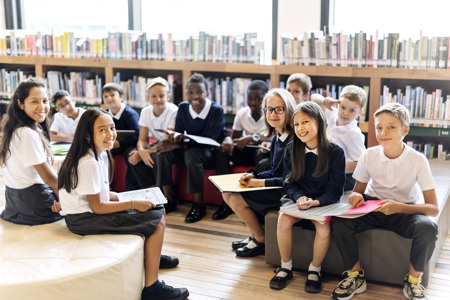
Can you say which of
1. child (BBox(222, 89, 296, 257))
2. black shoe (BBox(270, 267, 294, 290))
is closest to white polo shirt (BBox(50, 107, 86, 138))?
child (BBox(222, 89, 296, 257))

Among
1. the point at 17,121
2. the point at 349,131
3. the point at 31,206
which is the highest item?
the point at 17,121

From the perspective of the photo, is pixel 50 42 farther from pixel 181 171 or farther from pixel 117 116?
pixel 181 171

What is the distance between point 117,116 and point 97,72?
1957 millimetres

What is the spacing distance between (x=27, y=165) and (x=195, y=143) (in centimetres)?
154

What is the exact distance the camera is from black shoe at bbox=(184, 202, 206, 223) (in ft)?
12.6

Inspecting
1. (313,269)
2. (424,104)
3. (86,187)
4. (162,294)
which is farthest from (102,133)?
(424,104)

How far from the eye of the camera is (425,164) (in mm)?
2678

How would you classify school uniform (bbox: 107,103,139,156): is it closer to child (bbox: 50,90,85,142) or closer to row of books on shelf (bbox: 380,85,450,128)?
child (bbox: 50,90,85,142)

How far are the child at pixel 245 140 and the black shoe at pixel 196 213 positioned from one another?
0.10 m

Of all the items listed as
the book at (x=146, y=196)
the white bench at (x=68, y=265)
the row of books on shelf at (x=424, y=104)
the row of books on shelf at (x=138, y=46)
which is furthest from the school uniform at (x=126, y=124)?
the row of books on shelf at (x=424, y=104)

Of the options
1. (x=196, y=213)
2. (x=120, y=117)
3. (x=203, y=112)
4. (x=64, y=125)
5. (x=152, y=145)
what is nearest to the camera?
(x=196, y=213)

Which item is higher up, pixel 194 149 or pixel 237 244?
pixel 194 149

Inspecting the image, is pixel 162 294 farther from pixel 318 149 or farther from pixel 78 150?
pixel 318 149

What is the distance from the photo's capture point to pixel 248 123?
415 centimetres
